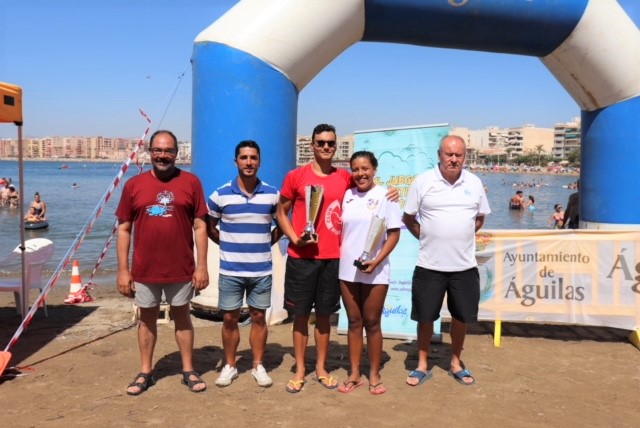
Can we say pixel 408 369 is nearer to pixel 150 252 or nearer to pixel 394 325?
pixel 394 325

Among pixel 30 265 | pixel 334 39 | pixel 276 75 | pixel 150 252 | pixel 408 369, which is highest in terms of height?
pixel 334 39

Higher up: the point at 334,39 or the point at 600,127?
the point at 334,39

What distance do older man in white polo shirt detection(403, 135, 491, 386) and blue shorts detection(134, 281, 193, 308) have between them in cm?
168

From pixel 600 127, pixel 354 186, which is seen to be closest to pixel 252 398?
pixel 354 186

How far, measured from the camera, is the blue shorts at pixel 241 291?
386cm

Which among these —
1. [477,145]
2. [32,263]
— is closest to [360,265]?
[32,263]

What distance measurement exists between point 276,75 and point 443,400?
320cm

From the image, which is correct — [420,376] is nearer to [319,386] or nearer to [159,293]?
[319,386]

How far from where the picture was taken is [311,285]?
3.78 m

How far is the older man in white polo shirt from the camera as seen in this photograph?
157 inches

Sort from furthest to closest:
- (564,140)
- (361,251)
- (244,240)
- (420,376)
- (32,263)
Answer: (564,140), (32,263), (420,376), (244,240), (361,251)

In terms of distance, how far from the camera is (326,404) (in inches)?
142

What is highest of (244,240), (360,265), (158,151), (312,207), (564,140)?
(564,140)

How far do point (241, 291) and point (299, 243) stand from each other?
60cm
